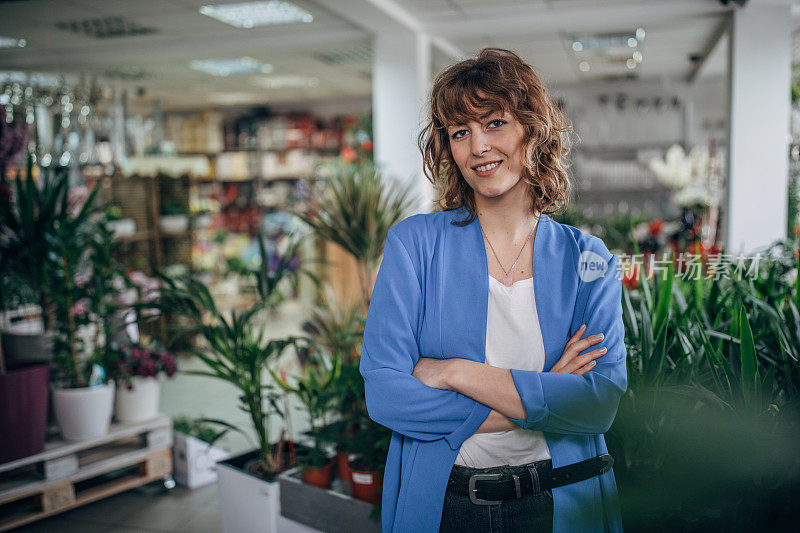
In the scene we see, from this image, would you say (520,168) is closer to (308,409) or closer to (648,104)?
(308,409)

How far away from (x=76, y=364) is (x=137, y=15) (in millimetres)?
2976

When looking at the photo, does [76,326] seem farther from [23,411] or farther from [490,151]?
[490,151]

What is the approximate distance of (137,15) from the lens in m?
4.78

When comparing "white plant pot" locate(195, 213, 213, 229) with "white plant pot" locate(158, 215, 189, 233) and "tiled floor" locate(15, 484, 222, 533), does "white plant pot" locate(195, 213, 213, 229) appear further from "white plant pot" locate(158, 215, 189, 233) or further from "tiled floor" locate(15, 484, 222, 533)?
"tiled floor" locate(15, 484, 222, 533)

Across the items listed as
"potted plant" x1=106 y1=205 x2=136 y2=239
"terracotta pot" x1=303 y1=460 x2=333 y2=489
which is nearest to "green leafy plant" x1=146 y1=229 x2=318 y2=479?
"terracotta pot" x1=303 y1=460 x2=333 y2=489

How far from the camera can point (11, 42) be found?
5715 millimetres

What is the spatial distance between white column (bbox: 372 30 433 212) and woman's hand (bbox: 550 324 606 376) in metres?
3.94

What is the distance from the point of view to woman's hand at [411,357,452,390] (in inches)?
46.9

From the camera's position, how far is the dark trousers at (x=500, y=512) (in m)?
1.19

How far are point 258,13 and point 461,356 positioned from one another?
443cm

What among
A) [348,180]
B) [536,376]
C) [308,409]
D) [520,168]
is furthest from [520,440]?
[348,180]

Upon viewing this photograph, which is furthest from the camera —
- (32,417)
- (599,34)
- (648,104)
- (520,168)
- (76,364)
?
(648,104)

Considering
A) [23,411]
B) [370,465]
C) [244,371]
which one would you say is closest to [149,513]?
[23,411]

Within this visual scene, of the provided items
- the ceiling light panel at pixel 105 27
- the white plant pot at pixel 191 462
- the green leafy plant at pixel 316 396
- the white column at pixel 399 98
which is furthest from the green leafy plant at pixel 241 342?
the ceiling light panel at pixel 105 27
